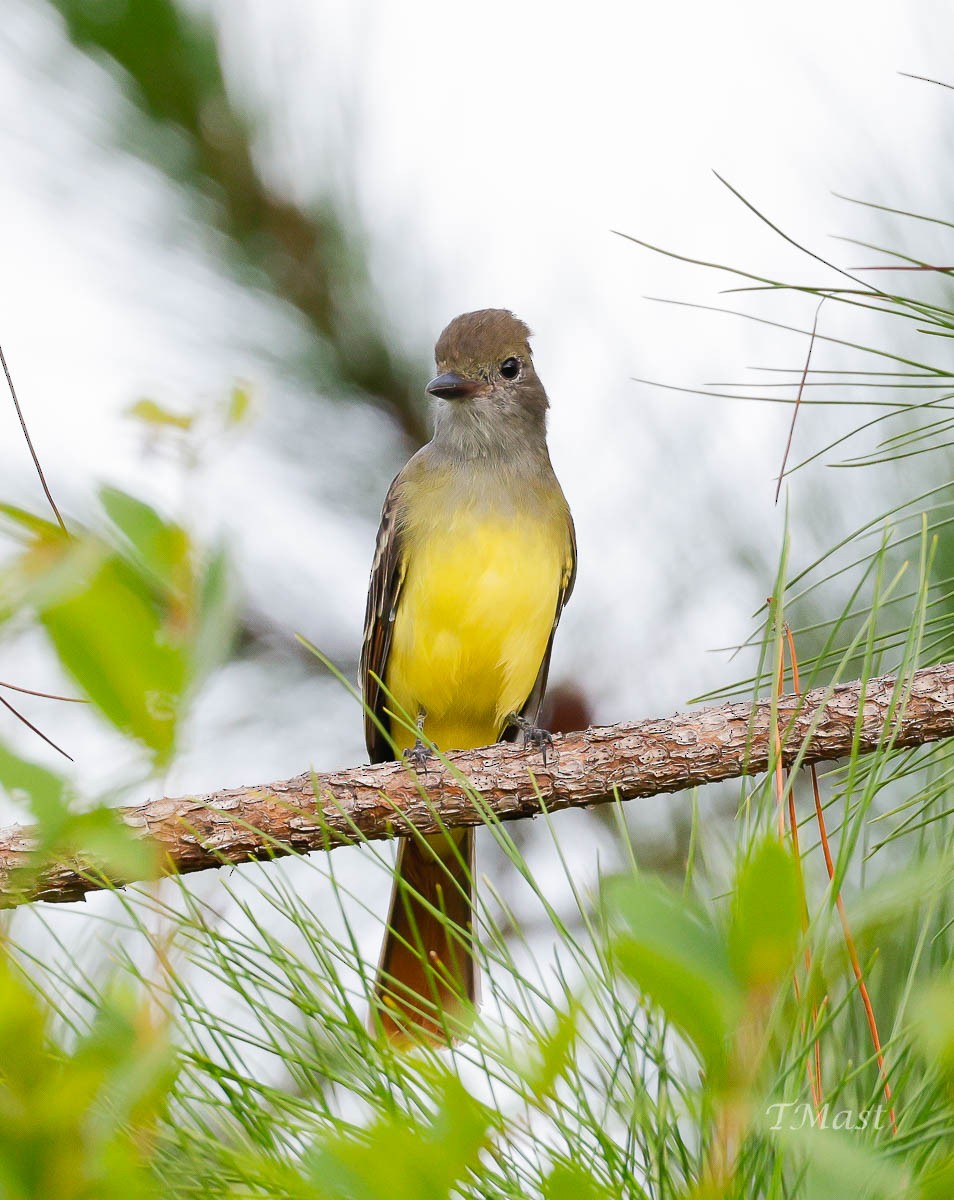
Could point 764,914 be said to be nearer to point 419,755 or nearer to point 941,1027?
point 941,1027

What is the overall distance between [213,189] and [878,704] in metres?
1.87

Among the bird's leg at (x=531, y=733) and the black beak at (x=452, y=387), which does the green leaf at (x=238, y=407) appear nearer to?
the bird's leg at (x=531, y=733)

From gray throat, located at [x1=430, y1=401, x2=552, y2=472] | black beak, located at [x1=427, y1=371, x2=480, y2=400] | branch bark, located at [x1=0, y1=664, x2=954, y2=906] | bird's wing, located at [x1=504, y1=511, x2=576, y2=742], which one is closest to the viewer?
branch bark, located at [x1=0, y1=664, x2=954, y2=906]

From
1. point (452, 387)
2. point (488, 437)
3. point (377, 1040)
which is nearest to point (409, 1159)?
point (377, 1040)

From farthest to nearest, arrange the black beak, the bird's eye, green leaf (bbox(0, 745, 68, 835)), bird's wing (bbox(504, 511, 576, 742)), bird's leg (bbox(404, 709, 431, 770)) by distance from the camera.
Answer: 1. the bird's eye
2. bird's wing (bbox(504, 511, 576, 742))
3. the black beak
4. bird's leg (bbox(404, 709, 431, 770))
5. green leaf (bbox(0, 745, 68, 835))

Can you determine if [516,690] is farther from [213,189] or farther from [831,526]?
[213,189]

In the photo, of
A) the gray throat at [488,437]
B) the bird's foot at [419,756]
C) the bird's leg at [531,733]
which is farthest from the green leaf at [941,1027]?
the gray throat at [488,437]

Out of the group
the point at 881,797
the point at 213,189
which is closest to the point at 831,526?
the point at 881,797

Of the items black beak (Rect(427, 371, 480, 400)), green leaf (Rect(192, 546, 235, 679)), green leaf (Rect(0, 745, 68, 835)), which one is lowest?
green leaf (Rect(0, 745, 68, 835))

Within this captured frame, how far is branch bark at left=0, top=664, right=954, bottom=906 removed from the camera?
2303 mm

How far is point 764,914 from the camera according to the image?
0.61 metres

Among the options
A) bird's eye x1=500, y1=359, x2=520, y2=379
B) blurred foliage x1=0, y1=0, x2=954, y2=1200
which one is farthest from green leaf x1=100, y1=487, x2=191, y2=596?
bird's eye x1=500, y1=359, x2=520, y2=379

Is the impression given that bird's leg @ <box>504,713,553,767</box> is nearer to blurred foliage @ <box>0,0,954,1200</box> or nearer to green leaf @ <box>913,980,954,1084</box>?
blurred foliage @ <box>0,0,954,1200</box>

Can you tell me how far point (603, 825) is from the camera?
11.6 ft
